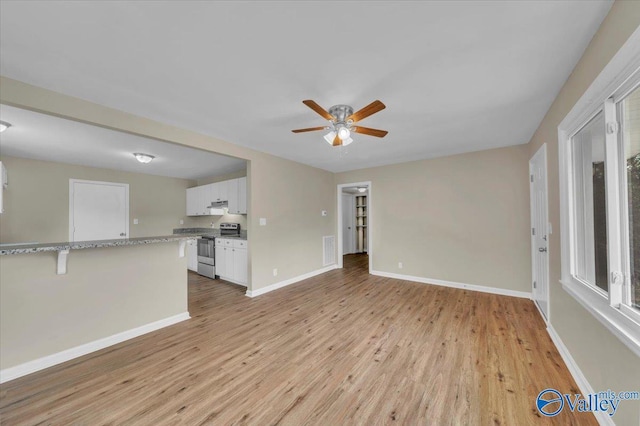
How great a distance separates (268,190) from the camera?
4.01m

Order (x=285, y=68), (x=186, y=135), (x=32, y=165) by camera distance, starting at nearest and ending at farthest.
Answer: (x=285, y=68), (x=186, y=135), (x=32, y=165)

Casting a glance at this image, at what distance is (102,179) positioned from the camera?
16.0 feet

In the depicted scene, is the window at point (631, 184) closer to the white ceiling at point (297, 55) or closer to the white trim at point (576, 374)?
the white ceiling at point (297, 55)

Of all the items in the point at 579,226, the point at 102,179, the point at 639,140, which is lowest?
the point at 579,226

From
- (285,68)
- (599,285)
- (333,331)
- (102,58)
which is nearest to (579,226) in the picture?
(599,285)

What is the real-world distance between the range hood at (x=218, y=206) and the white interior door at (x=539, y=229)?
5293mm

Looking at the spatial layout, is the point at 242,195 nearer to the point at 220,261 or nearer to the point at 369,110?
the point at 220,261

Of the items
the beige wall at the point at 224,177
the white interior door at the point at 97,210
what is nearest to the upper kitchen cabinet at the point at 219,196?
the beige wall at the point at 224,177

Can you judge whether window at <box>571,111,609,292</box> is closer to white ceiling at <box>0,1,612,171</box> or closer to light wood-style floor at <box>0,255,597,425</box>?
white ceiling at <box>0,1,612,171</box>

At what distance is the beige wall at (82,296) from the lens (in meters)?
1.92

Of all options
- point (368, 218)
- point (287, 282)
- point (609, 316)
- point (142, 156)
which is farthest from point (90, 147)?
point (609, 316)

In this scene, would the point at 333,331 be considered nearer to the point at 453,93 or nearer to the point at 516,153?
the point at 453,93

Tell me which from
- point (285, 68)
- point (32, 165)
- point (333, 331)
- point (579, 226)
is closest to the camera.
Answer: point (285, 68)

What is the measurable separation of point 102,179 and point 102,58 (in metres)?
4.57
